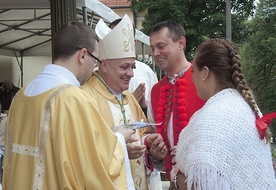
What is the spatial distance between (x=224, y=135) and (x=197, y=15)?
19.5 meters

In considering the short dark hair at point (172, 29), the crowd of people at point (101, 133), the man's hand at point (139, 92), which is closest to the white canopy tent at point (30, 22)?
the man's hand at point (139, 92)

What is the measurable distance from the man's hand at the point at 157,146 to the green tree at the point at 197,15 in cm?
1694

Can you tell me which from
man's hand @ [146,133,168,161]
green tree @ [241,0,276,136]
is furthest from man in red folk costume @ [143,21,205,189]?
green tree @ [241,0,276,136]

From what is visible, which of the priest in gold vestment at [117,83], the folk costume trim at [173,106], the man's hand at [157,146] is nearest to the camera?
the man's hand at [157,146]

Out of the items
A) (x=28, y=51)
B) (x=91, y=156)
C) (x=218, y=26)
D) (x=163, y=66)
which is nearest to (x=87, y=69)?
(x=91, y=156)

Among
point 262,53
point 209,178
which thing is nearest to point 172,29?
point 209,178

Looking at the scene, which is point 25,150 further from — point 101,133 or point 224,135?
point 224,135

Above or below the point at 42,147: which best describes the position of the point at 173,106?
above

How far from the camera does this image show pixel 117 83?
3395mm

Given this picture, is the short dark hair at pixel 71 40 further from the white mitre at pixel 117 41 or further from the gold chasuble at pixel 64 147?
the white mitre at pixel 117 41

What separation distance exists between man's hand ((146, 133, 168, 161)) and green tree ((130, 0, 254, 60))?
1694 centimetres

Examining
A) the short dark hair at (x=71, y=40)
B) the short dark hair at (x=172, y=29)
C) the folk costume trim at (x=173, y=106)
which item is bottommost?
the folk costume trim at (x=173, y=106)

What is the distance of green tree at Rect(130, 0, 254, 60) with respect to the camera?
20.8m

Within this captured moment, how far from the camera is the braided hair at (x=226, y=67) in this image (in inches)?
98.6
